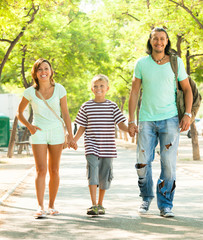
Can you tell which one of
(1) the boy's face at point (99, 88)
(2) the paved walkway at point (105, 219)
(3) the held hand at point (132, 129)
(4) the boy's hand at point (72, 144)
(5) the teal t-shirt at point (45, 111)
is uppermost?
(1) the boy's face at point (99, 88)

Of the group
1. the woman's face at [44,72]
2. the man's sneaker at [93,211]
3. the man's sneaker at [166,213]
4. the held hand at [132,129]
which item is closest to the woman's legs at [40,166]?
the man's sneaker at [93,211]

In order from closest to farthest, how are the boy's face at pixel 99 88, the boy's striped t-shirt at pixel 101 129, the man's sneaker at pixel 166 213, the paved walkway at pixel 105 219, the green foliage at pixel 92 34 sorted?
1. the paved walkway at pixel 105 219
2. the man's sneaker at pixel 166 213
3. the boy's striped t-shirt at pixel 101 129
4. the boy's face at pixel 99 88
5. the green foliage at pixel 92 34

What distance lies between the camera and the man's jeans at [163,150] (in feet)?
24.0

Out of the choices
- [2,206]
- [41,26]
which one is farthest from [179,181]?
[41,26]

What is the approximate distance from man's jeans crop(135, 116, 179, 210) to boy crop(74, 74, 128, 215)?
279mm

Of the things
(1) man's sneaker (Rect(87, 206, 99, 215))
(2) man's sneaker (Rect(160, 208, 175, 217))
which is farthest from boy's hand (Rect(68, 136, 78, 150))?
(2) man's sneaker (Rect(160, 208, 175, 217))

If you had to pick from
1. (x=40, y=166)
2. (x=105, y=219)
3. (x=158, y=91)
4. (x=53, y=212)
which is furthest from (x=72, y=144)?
(x=158, y=91)

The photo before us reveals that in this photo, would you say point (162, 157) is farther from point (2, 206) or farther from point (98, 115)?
point (2, 206)

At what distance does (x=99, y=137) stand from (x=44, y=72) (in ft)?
3.35

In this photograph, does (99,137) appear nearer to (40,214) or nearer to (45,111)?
(45,111)

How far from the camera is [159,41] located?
7.39 meters

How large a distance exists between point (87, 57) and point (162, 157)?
23.5 m

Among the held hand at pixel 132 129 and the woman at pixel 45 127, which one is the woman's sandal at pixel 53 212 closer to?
the woman at pixel 45 127

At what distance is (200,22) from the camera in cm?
1772
